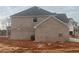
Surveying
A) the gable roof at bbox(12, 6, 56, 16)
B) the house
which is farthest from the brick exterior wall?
the gable roof at bbox(12, 6, 56, 16)

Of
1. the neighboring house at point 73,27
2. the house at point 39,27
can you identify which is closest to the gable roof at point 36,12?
the house at point 39,27

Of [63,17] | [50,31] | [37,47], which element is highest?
[63,17]

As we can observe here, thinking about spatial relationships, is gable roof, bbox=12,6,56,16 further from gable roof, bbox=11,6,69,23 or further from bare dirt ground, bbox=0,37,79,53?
bare dirt ground, bbox=0,37,79,53

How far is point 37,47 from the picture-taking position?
84.7 inches

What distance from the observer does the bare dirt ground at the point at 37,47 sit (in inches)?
84.6

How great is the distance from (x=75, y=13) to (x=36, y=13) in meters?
0.53

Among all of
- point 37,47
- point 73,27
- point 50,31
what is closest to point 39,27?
point 50,31

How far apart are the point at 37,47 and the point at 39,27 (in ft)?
0.89

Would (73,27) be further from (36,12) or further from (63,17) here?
(36,12)

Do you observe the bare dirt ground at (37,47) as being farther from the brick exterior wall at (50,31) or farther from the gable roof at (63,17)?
the gable roof at (63,17)

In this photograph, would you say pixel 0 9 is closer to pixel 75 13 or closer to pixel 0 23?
pixel 0 23

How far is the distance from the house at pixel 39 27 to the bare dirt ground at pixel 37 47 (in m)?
0.06

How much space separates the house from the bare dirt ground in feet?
0.19
